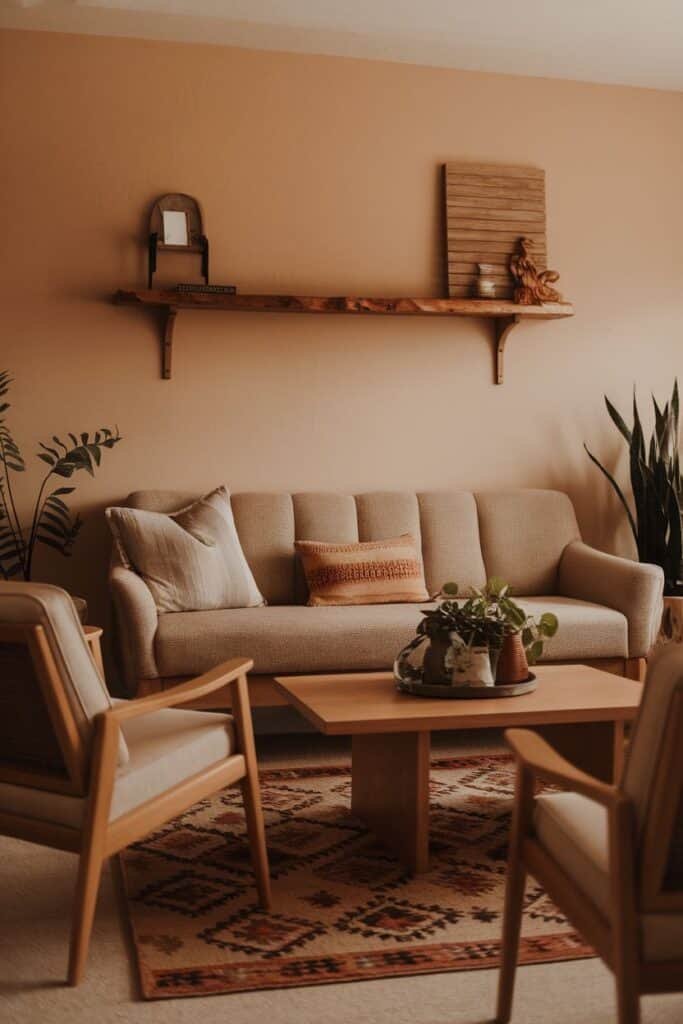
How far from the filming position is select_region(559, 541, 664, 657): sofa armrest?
13.9 ft

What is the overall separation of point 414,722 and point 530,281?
2.77 m

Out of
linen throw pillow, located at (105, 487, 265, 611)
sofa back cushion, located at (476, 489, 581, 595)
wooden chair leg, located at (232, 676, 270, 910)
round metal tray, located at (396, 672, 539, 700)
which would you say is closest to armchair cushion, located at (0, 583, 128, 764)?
wooden chair leg, located at (232, 676, 270, 910)

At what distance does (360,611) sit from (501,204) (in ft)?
6.82

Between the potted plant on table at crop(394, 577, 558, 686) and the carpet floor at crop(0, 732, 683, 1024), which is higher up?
the potted plant on table at crop(394, 577, 558, 686)

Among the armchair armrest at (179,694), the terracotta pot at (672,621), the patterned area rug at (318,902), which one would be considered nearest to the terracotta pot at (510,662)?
the patterned area rug at (318,902)

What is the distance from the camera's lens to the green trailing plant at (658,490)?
4840 millimetres

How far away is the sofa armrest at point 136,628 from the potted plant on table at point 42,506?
670 millimetres

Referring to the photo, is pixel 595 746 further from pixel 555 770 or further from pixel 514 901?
pixel 555 770

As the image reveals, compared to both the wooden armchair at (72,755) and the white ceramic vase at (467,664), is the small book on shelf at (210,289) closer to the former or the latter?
the white ceramic vase at (467,664)

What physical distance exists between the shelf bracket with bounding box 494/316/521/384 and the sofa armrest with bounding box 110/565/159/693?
2.03 m

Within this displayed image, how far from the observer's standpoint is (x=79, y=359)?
185 inches

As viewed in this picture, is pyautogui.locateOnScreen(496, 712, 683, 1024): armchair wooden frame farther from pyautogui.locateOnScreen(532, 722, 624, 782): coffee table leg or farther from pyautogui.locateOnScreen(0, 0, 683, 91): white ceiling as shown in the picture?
pyautogui.locateOnScreen(0, 0, 683, 91): white ceiling

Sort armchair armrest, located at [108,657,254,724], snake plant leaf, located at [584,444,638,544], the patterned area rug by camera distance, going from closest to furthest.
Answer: armchair armrest, located at [108,657,254,724] → the patterned area rug → snake plant leaf, located at [584,444,638,544]

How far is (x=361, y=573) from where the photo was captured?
442 cm
